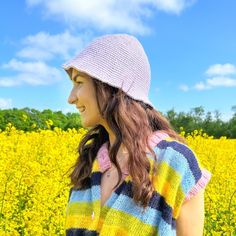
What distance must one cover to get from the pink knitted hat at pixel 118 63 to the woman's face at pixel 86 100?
4cm

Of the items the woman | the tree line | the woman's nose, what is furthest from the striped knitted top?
the tree line

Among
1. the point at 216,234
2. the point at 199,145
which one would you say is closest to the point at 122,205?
the point at 216,234

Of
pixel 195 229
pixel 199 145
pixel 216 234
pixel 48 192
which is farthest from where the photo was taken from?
pixel 199 145

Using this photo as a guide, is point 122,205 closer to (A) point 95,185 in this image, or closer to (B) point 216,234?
(A) point 95,185

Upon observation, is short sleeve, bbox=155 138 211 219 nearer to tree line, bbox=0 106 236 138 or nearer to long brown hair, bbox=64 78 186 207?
long brown hair, bbox=64 78 186 207

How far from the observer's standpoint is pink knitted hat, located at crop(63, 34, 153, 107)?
5.69 ft

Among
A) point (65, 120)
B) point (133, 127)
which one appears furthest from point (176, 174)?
point (65, 120)

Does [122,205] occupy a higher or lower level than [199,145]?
lower

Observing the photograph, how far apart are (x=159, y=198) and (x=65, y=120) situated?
1259cm

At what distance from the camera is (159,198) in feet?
5.48

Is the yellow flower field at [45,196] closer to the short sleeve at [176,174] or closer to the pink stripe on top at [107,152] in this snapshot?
the pink stripe on top at [107,152]

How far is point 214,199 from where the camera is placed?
14.0 ft

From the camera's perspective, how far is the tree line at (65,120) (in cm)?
1162

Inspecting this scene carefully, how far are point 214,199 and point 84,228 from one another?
103 inches
